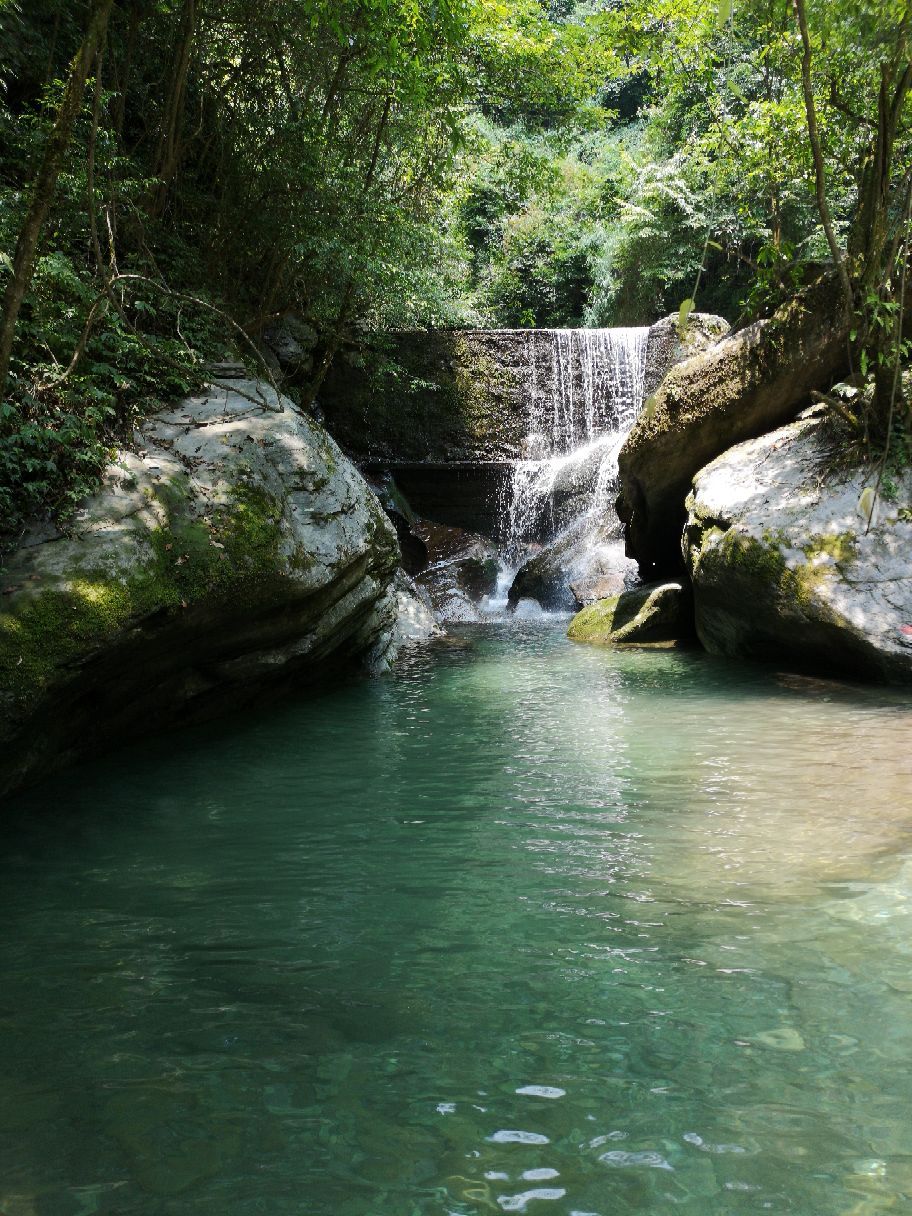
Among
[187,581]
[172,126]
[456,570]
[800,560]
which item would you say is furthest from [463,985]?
[456,570]

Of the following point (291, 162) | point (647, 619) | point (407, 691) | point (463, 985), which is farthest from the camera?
point (647, 619)

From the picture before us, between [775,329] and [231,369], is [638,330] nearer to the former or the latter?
[775,329]

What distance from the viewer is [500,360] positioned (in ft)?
55.4

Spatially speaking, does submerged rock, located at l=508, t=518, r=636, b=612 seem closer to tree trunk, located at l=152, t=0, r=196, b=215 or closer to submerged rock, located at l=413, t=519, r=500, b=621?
submerged rock, located at l=413, t=519, r=500, b=621

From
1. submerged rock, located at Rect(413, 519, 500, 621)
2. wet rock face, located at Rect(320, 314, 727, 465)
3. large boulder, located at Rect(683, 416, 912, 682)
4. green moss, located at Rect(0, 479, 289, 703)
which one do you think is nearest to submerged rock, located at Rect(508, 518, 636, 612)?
submerged rock, located at Rect(413, 519, 500, 621)

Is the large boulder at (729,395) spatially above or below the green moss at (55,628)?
above

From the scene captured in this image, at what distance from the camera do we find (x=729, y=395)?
32.3ft

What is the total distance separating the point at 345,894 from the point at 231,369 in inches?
210

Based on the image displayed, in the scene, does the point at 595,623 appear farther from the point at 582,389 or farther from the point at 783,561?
the point at 582,389

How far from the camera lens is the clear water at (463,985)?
209 centimetres

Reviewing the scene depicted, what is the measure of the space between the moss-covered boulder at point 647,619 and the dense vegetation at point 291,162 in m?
2.73

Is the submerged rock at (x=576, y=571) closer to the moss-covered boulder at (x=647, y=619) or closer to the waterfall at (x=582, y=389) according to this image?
the moss-covered boulder at (x=647, y=619)

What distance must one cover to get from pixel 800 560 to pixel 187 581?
5.26 m

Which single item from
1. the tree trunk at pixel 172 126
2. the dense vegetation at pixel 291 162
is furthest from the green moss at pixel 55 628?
the tree trunk at pixel 172 126
